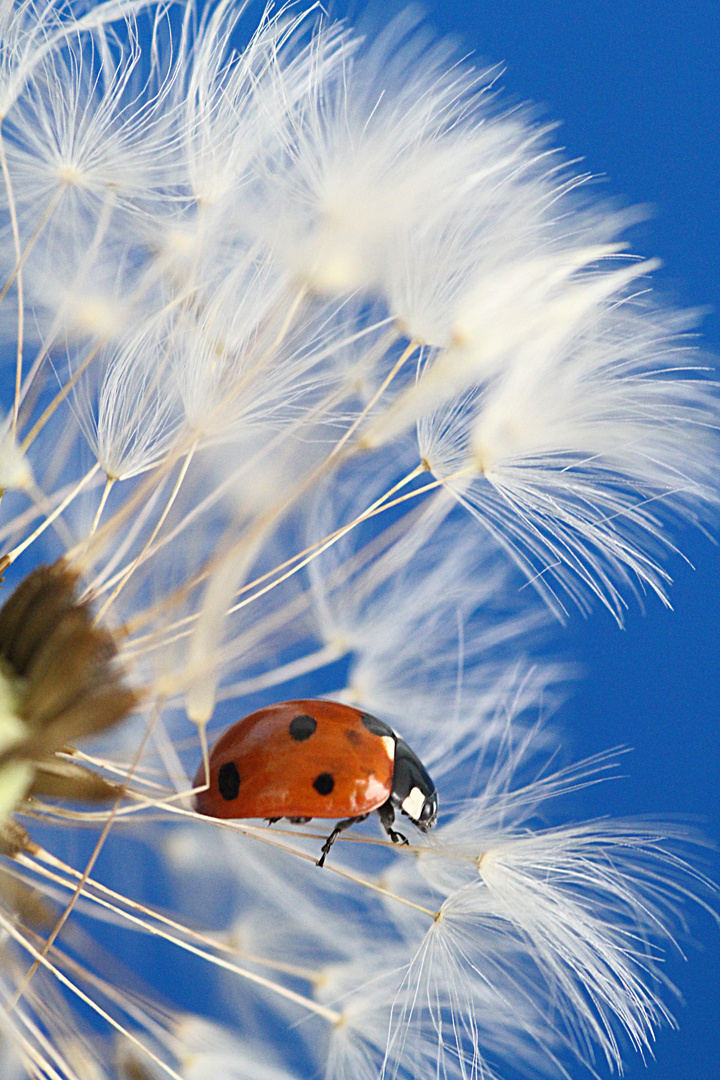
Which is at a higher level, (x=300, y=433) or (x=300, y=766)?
(x=300, y=433)

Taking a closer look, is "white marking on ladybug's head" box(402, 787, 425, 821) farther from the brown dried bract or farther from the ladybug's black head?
the brown dried bract

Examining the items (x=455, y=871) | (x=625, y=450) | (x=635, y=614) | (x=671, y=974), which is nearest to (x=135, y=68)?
(x=625, y=450)

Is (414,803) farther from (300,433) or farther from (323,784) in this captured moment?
(300,433)

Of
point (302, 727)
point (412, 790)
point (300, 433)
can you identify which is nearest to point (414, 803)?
point (412, 790)

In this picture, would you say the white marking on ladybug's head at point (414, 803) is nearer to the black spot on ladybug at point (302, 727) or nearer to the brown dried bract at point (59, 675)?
the black spot on ladybug at point (302, 727)

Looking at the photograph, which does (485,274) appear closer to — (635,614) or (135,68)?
(135,68)

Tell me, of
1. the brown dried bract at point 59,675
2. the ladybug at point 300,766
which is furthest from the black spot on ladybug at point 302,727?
the brown dried bract at point 59,675
